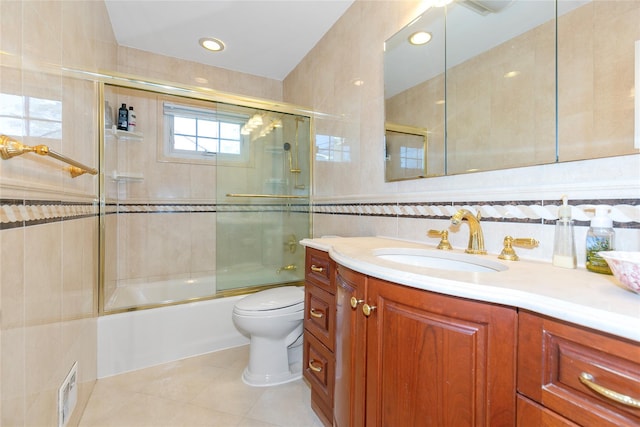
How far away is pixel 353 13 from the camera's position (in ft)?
6.34

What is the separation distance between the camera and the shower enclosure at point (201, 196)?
89.6 inches

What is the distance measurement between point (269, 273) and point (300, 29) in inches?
78.3

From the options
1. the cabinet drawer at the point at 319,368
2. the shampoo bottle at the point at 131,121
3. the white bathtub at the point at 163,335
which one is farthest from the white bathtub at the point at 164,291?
the shampoo bottle at the point at 131,121

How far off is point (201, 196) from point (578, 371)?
283cm

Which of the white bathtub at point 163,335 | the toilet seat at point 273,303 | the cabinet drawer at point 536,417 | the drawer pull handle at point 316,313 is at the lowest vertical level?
the white bathtub at point 163,335

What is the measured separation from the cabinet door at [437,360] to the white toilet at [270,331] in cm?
89

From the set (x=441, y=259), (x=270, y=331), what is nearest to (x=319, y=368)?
(x=270, y=331)

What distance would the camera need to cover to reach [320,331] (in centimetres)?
138

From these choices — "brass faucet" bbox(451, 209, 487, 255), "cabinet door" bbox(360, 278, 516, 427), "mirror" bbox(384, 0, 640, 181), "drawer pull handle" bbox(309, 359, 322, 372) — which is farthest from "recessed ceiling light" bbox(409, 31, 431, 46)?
"drawer pull handle" bbox(309, 359, 322, 372)

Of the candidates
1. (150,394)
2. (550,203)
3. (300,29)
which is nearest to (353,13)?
(300,29)

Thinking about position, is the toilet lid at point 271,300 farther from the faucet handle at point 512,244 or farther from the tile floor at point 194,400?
the faucet handle at point 512,244

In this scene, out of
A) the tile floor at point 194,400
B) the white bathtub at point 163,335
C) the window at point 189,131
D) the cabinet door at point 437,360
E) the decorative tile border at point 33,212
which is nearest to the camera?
the cabinet door at point 437,360

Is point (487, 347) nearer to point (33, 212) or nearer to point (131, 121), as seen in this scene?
point (33, 212)

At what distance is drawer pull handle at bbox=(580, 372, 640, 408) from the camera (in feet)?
1.37
